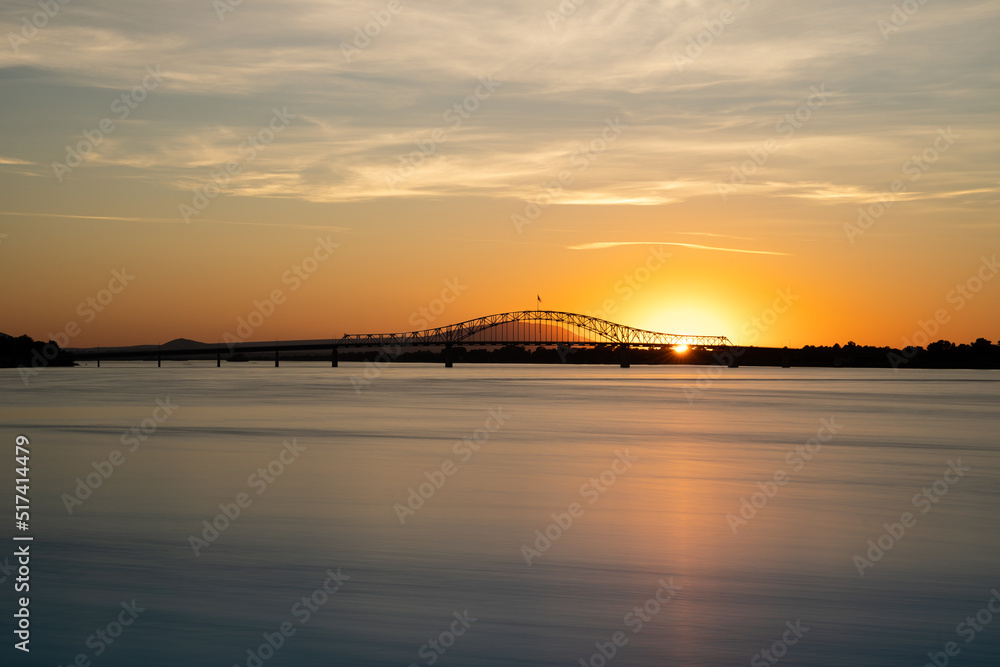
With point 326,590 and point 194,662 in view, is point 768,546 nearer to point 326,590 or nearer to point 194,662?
point 326,590

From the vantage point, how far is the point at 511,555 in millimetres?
13164

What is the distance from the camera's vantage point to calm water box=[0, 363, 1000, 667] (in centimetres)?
912

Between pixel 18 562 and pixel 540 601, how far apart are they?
6302 mm

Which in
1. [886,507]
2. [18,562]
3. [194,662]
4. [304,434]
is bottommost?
[194,662]

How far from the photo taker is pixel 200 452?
26.5 metres

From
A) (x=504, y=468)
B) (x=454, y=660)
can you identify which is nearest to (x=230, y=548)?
(x=454, y=660)

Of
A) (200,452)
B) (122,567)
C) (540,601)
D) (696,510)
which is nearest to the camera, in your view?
(540,601)

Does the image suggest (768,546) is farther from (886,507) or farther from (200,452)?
(200,452)

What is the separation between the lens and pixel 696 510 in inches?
683

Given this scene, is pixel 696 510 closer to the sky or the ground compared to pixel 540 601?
closer to the sky

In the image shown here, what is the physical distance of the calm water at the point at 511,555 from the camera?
9.12 m

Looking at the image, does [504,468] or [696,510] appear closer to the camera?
[696,510]

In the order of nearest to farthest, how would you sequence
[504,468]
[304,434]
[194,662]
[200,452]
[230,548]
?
[194,662]
[230,548]
[504,468]
[200,452]
[304,434]

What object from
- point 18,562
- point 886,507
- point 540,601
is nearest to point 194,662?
point 540,601
